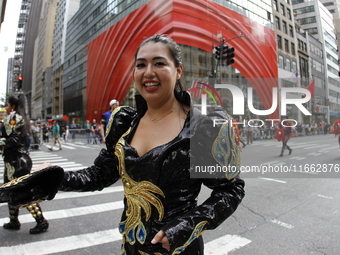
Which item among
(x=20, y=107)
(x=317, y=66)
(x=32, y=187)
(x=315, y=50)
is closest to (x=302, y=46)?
(x=315, y=50)

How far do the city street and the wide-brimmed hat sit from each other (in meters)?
1.31

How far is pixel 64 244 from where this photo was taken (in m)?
2.91

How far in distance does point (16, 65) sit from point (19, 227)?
443 feet

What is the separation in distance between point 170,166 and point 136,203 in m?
0.26

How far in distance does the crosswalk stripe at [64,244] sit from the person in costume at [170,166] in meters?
2.12

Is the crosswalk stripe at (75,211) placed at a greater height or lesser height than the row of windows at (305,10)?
lesser

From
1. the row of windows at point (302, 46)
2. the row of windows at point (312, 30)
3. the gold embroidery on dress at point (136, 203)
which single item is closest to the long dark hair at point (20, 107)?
the gold embroidery on dress at point (136, 203)

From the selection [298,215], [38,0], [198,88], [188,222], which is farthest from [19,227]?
[38,0]

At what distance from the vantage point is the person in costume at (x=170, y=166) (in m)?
0.98

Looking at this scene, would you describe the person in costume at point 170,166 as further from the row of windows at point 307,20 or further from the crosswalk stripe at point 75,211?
the crosswalk stripe at point 75,211

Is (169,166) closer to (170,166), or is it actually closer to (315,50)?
(170,166)

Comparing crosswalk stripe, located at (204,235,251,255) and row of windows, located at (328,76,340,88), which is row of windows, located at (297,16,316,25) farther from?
crosswalk stripe, located at (204,235,251,255)

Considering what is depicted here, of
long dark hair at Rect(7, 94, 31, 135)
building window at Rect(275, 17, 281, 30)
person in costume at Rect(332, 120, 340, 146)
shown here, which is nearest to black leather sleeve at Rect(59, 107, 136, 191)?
person in costume at Rect(332, 120, 340, 146)

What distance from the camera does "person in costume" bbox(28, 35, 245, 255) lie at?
0.98 m
